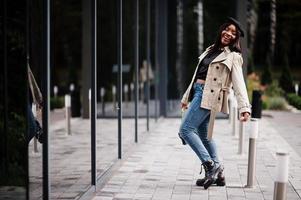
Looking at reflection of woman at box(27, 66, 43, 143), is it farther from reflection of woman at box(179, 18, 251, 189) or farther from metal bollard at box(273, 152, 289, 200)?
reflection of woman at box(179, 18, 251, 189)

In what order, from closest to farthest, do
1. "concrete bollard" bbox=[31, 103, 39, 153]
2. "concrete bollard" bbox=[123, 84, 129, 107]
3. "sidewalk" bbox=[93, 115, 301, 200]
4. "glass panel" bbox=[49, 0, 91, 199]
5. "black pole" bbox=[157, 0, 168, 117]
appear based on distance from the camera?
"concrete bollard" bbox=[31, 103, 39, 153], "glass panel" bbox=[49, 0, 91, 199], "sidewalk" bbox=[93, 115, 301, 200], "concrete bollard" bbox=[123, 84, 129, 107], "black pole" bbox=[157, 0, 168, 117]

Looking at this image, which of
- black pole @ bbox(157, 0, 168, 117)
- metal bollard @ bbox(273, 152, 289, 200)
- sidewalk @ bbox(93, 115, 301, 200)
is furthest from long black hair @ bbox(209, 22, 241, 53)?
black pole @ bbox(157, 0, 168, 117)

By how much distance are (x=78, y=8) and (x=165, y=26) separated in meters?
6.40

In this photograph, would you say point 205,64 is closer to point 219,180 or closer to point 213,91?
point 213,91

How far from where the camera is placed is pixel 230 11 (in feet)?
52.8

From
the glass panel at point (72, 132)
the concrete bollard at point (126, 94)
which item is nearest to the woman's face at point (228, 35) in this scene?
the glass panel at point (72, 132)

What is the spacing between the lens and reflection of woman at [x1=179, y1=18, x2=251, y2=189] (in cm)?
674

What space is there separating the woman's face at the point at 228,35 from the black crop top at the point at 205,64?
13 cm

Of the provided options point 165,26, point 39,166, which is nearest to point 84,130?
point 165,26

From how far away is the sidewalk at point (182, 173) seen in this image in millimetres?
6645

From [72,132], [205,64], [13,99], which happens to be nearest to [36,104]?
[13,99]

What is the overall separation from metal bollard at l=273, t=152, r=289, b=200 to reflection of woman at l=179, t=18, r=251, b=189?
177 cm

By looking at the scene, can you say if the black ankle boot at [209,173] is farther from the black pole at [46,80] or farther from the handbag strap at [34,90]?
the handbag strap at [34,90]

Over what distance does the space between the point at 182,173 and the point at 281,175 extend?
3386 millimetres
